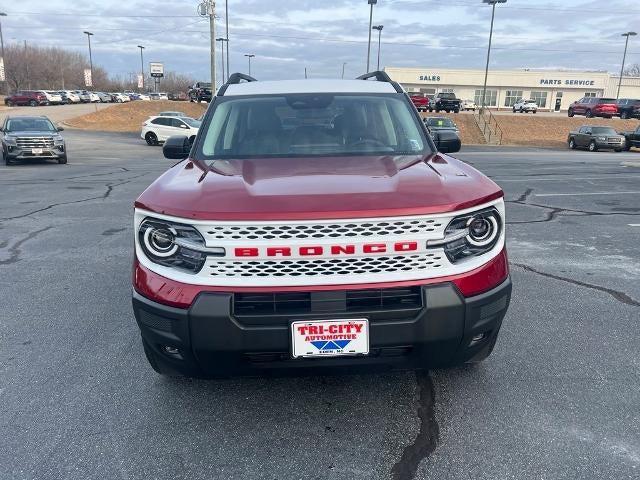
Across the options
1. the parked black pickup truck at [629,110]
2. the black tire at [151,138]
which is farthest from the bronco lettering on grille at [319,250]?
the parked black pickup truck at [629,110]

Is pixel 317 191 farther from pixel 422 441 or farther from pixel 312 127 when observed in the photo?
pixel 312 127

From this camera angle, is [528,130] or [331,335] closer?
[331,335]

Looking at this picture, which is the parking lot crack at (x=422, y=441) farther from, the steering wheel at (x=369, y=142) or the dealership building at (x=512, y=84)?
the dealership building at (x=512, y=84)

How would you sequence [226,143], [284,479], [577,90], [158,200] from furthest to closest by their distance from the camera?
[577,90] → [226,143] → [158,200] → [284,479]

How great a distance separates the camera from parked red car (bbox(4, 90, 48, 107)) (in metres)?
64.3

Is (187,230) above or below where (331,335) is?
above

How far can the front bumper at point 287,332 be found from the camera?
2.45 m

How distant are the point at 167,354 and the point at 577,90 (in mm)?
93917

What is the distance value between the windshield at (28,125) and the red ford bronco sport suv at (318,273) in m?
18.0

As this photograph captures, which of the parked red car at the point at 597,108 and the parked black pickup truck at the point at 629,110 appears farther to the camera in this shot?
the parked red car at the point at 597,108

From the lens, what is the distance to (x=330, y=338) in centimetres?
247

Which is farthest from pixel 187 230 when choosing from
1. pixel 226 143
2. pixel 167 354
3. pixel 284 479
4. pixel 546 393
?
pixel 546 393

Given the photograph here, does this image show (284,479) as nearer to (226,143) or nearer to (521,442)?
(521,442)

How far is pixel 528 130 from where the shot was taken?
43562 millimetres
